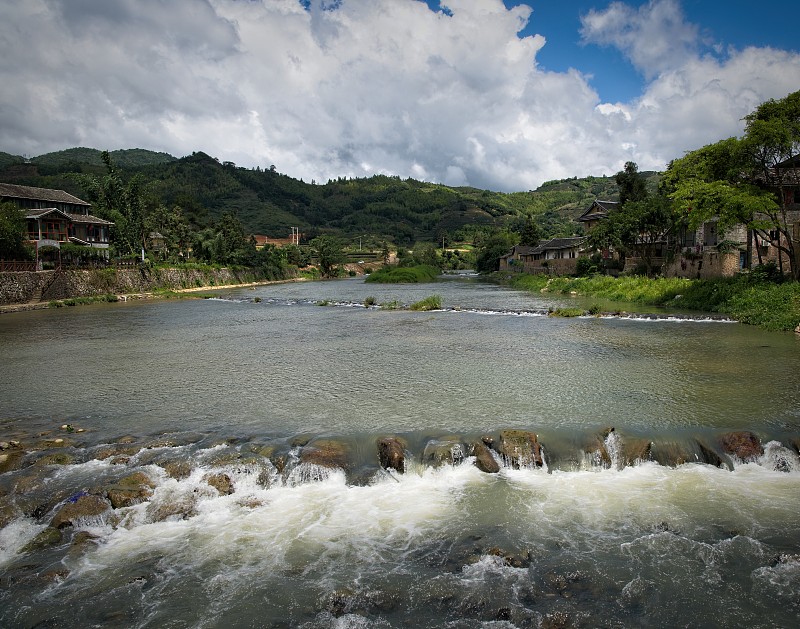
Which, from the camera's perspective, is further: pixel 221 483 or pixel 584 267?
pixel 584 267

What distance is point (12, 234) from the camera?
48.4 meters

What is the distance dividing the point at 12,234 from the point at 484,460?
53307 mm

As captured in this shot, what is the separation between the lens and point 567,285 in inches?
2408

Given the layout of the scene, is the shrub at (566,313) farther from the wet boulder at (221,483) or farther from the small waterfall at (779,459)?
the wet boulder at (221,483)

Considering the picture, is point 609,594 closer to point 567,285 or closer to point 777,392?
point 777,392

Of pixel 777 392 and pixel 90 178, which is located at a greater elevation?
pixel 90 178

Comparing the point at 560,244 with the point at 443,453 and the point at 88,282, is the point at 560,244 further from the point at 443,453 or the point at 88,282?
the point at 443,453

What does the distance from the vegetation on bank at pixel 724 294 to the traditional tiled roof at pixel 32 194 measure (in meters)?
64.7

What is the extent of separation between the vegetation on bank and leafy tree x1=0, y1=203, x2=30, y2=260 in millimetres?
55812

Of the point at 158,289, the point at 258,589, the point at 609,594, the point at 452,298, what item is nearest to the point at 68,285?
the point at 158,289

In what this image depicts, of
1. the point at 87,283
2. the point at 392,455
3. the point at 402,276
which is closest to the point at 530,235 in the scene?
the point at 402,276

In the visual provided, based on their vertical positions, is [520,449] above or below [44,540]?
above

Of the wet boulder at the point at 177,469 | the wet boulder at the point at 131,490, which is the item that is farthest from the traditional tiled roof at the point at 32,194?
the wet boulder at the point at 131,490

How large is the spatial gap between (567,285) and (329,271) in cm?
6554
